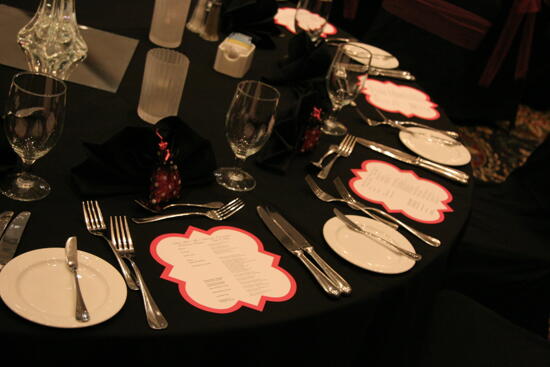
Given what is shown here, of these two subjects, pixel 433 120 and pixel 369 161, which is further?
pixel 433 120

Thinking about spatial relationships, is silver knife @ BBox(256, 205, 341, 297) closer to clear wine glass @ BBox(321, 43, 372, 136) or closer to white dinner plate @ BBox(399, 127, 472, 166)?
clear wine glass @ BBox(321, 43, 372, 136)

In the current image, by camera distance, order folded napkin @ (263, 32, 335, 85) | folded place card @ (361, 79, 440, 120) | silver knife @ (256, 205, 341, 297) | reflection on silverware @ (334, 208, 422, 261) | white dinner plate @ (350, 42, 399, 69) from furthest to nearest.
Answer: white dinner plate @ (350, 42, 399, 69)
folded place card @ (361, 79, 440, 120)
folded napkin @ (263, 32, 335, 85)
reflection on silverware @ (334, 208, 422, 261)
silver knife @ (256, 205, 341, 297)

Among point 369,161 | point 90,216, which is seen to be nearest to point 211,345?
point 90,216

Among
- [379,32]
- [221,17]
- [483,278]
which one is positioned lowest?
[483,278]

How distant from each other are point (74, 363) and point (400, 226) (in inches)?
28.9

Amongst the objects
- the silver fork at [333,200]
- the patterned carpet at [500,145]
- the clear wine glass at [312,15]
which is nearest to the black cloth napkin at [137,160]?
the silver fork at [333,200]

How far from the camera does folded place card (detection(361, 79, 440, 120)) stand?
6.19 ft

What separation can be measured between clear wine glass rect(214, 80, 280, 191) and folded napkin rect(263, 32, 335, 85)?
497 mm

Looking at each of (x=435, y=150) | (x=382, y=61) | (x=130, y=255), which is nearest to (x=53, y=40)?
(x=130, y=255)

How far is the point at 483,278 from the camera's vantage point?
2.03 m

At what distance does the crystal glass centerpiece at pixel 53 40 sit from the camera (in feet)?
4.76

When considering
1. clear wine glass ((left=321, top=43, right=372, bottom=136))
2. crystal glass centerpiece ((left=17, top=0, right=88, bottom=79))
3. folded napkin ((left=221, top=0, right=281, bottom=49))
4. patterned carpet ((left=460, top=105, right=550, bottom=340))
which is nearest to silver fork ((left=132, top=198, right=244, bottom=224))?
clear wine glass ((left=321, top=43, right=372, bottom=136))

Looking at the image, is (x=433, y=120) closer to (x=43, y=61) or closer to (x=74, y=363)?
(x=43, y=61)

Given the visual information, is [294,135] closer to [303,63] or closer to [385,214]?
[385,214]
